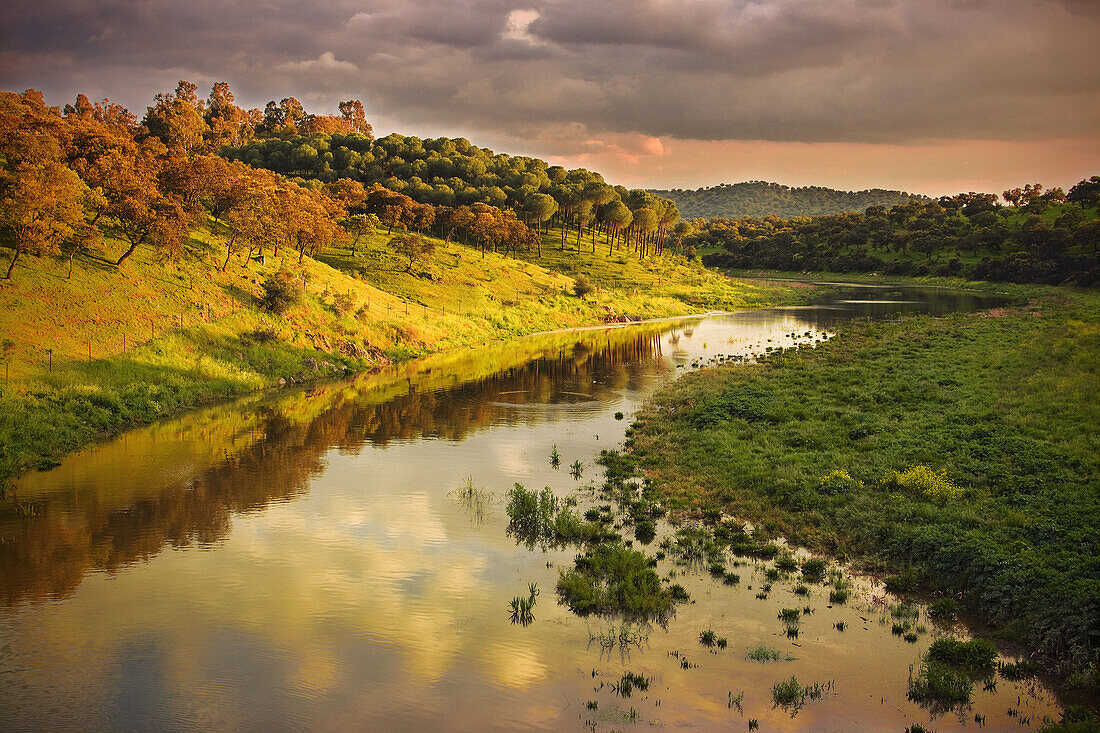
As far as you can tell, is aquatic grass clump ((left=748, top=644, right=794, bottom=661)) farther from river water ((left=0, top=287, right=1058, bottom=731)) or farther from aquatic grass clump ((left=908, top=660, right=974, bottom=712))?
aquatic grass clump ((left=908, top=660, right=974, bottom=712))

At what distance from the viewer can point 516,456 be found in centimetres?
3419

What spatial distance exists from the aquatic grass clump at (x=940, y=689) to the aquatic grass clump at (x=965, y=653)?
64cm

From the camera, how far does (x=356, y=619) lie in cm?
1833

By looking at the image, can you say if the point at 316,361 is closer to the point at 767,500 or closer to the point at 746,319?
the point at 767,500

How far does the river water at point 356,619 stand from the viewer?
14.4m

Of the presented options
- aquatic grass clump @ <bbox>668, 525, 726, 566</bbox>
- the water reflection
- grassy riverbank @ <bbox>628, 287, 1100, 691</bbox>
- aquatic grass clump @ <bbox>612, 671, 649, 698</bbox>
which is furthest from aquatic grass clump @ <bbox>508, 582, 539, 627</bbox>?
the water reflection

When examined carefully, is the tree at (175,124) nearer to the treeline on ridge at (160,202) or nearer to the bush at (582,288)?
the treeline on ridge at (160,202)

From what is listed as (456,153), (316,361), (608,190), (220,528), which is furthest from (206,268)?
(456,153)

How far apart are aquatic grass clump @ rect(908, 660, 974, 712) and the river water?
0.23m

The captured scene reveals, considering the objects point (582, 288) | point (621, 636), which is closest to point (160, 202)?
point (621, 636)

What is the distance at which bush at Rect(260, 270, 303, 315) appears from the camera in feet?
186

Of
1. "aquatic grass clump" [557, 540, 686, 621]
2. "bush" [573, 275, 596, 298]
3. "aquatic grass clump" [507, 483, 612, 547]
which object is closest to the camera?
"aquatic grass clump" [557, 540, 686, 621]

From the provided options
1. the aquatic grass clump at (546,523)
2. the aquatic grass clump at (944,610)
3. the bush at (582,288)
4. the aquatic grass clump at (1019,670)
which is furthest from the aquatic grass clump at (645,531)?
the bush at (582,288)

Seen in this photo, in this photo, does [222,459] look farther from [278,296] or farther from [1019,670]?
[1019,670]
